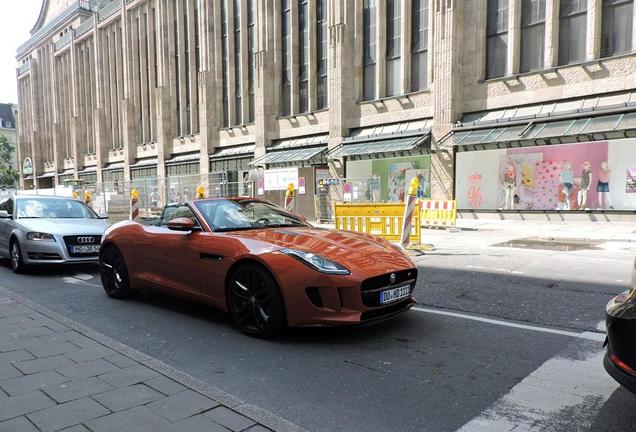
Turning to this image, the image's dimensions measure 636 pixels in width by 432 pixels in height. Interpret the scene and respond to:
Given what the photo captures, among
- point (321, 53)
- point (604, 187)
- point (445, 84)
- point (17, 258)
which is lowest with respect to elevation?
point (17, 258)

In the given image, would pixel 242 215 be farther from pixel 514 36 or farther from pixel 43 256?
pixel 514 36

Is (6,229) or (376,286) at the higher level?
(6,229)

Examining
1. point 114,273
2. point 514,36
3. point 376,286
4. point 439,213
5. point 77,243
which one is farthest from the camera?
point 514,36

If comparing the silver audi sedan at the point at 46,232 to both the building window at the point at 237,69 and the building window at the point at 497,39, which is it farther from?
the building window at the point at 237,69

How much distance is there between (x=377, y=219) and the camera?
12.1 metres

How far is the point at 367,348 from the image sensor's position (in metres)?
4.24

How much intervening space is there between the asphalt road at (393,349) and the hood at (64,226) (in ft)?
3.96

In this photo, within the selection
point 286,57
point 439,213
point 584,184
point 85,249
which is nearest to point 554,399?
point 85,249

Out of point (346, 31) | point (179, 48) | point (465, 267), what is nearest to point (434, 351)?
point (465, 267)

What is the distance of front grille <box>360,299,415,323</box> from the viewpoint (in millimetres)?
4254

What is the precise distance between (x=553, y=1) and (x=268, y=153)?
17.2 metres

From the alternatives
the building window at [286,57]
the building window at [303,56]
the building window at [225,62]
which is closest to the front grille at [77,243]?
the building window at [303,56]

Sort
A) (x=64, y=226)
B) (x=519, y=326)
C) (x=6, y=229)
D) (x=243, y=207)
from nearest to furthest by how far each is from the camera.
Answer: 1. (x=519, y=326)
2. (x=243, y=207)
3. (x=64, y=226)
4. (x=6, y=229)

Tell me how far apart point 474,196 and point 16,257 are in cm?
1750
